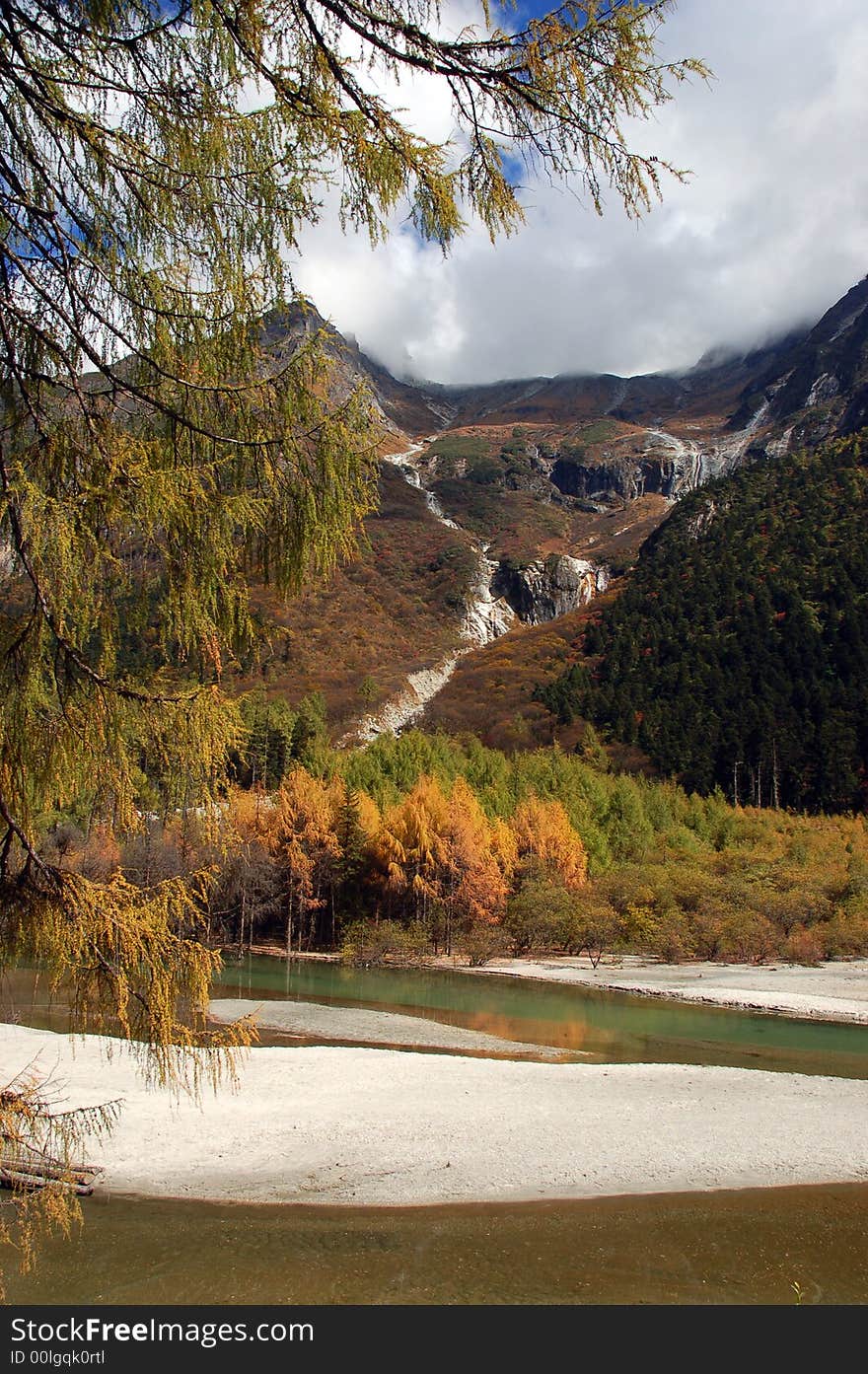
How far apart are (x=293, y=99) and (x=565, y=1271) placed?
936cm

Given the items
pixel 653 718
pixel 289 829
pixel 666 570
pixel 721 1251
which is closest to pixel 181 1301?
pixel 721 1251

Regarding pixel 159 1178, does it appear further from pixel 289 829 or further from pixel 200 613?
pixel 289 829

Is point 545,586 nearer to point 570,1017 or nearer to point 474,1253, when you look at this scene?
point 570,1017

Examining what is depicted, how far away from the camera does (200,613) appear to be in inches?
120

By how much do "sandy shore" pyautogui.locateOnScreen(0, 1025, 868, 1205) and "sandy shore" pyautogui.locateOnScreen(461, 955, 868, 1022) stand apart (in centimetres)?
1022

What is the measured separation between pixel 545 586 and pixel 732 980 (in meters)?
131

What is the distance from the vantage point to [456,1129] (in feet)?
40.1

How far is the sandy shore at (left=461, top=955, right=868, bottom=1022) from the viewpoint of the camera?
25.4m

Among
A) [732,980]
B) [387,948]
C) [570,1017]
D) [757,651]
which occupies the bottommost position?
[732,980]

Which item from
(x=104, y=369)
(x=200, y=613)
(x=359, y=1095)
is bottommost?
(x=359, y=1095)

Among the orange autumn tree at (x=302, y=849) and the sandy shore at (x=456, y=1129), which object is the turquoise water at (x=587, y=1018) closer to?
the sandy shore at (x=456, y=1129)

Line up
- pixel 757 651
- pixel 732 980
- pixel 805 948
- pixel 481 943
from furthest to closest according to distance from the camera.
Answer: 1. pixel 757 651
2. pixel 481 943
3. pixel 805 948
4. pixel 732 980

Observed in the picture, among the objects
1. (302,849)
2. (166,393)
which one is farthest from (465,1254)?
(302,849)

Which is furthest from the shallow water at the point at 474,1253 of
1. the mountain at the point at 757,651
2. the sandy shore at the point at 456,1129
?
the mountain at the point at 757,651
